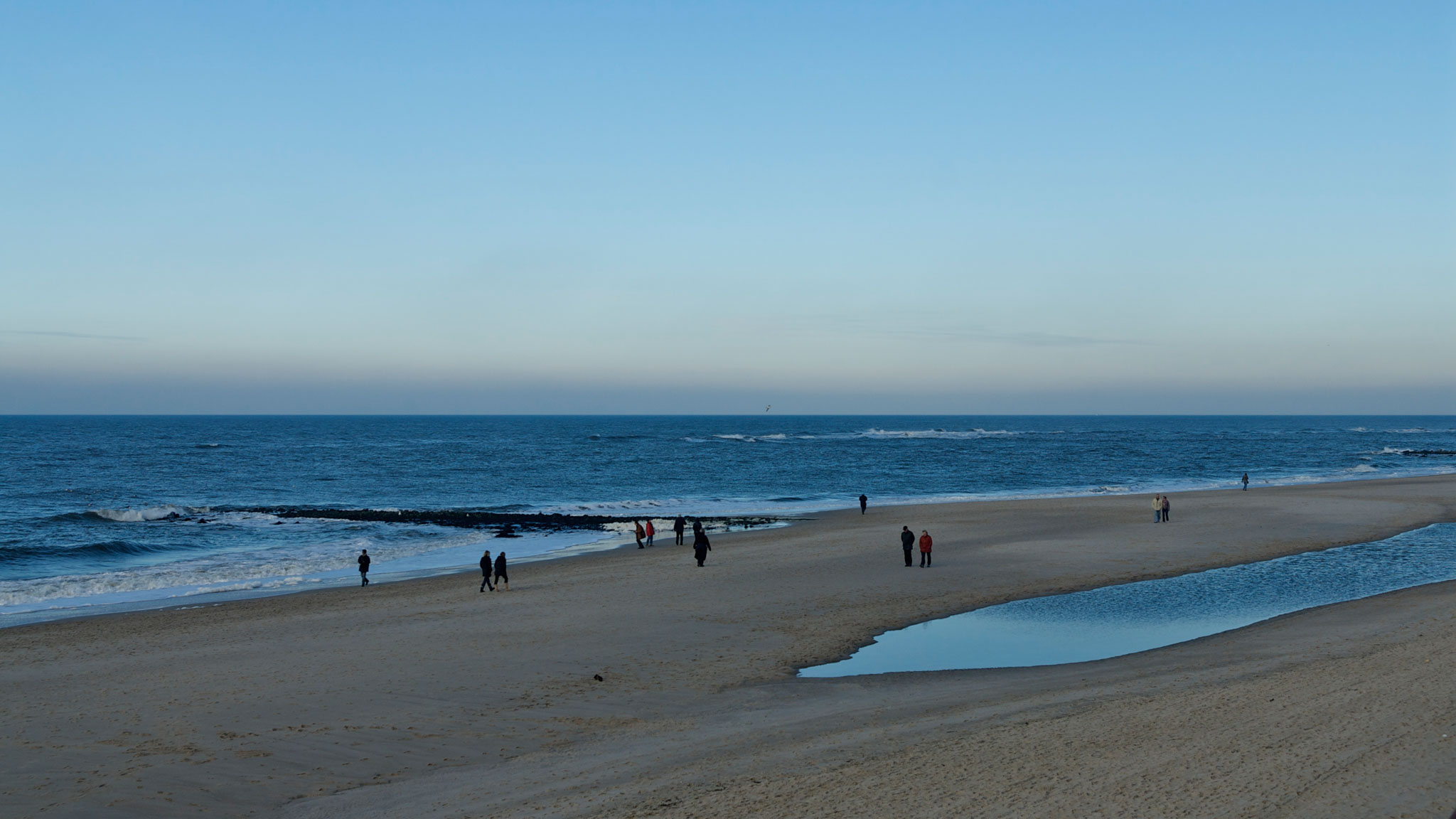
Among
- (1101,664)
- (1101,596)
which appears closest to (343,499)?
(1101,596)

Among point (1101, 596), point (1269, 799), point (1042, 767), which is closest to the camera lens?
point (1269, 799)

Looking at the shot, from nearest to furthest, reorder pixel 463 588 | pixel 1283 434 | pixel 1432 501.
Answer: pixel 463 588
pixel 1432 501
pixel 1283 434

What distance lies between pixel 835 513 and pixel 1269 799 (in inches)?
1626

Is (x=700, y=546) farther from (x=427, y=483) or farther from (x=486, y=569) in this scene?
(x=427, y=483)

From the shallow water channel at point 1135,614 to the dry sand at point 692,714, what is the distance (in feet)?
2.82

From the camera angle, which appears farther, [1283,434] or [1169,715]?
[1283,434]

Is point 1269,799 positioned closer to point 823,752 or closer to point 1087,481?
point 823,752

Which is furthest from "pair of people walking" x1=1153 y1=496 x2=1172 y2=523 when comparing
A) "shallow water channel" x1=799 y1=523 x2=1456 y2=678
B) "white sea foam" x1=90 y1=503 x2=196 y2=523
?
"white sea foam" x1=90 y1=503 x2=196 y2=523

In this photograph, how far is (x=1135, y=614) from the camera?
22031 mm

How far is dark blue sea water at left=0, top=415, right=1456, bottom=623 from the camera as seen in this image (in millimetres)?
35500

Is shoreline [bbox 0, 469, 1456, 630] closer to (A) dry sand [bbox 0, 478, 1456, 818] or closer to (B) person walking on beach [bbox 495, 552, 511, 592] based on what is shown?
(A) dry sand [bbox 0, 478, 1456, 818]

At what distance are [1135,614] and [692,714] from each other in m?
12.7

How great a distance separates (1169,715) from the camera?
1251 cm

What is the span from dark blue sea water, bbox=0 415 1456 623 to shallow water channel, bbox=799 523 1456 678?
20.5 m
